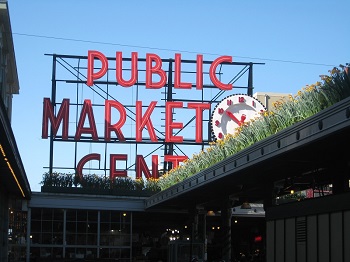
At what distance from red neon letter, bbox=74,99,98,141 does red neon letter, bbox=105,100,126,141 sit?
952 millimetres

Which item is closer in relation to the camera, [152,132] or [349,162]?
[349,162]

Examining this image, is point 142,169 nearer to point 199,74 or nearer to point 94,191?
point 94,191

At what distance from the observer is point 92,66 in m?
Result: 55.2

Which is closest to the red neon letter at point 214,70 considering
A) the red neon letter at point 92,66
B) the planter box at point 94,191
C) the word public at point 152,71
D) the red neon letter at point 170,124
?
the word public at point 152,71

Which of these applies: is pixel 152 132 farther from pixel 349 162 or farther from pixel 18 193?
pixel 349 162

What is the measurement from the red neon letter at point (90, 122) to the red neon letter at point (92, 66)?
1737 mm

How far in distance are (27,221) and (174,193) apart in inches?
522

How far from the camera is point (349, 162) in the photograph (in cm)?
2191

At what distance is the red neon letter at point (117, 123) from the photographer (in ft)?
177

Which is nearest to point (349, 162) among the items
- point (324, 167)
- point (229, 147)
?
point (324, 167)

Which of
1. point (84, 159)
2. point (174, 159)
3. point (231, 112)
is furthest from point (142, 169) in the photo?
point (231, 112)

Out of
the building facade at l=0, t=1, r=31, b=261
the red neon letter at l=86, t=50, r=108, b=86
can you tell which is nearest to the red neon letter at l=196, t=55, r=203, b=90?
the red neon letter at l=86, t=50, r=108, b=86

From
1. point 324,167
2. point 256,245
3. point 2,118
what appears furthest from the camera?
point 256,245

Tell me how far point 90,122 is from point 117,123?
2061mm
